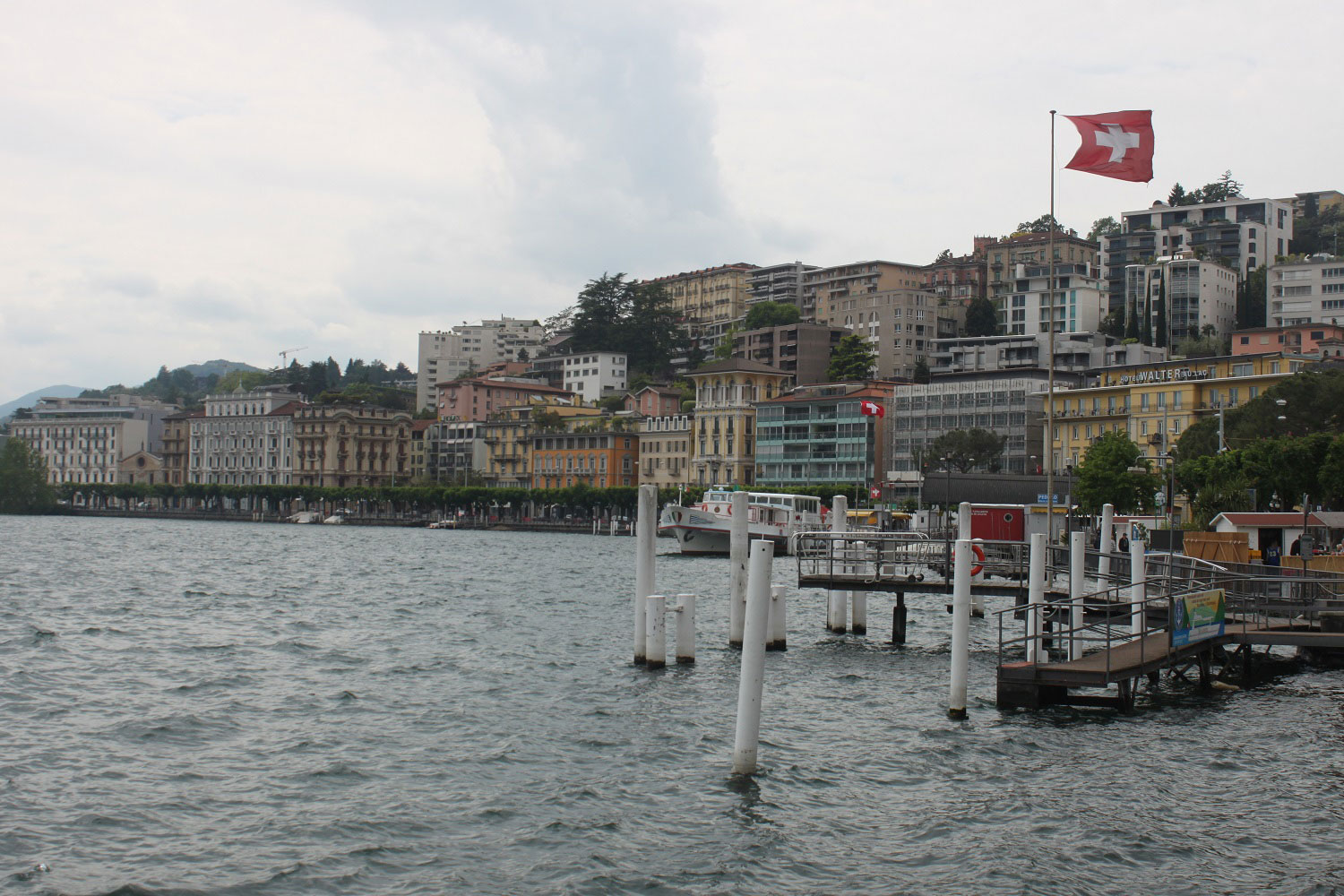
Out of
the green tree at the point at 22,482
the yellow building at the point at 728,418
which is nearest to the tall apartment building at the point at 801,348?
the yellow building at the point at 728,418

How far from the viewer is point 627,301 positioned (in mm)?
180500

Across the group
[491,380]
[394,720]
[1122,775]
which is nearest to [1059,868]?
[1122,775]

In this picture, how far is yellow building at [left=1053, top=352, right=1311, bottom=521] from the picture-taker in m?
89.4

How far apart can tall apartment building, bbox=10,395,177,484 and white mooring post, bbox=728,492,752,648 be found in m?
177

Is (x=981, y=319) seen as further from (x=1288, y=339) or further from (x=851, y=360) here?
(x=1288, y=339)

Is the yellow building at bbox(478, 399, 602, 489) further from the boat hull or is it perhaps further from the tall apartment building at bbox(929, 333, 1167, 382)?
the boat hull

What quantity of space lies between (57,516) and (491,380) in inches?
2187

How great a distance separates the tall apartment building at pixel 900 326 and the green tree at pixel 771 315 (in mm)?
9891

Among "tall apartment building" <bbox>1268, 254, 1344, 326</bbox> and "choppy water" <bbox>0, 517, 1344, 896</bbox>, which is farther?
"tall apartment building" <bbox>1268, 254, 1344, 326</bbox>

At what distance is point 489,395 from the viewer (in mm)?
170875

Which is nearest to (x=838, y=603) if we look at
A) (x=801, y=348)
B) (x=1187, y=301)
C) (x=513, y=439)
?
(x=1187, y=301)

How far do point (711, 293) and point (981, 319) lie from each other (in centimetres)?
5494

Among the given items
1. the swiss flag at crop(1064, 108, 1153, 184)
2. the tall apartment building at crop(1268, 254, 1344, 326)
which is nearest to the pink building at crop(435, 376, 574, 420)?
the tall apartment building at crop(1268, 254, 1344, 326)

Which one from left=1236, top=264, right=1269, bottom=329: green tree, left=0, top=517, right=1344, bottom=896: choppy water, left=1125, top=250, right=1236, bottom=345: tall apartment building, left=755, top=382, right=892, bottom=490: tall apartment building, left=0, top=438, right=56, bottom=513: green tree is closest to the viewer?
left=0, top=517, right=1344, bottom=896: choppy water
